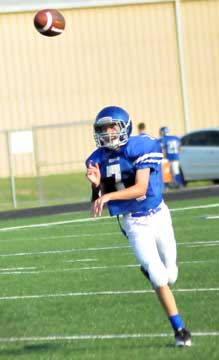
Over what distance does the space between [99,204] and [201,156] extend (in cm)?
2504

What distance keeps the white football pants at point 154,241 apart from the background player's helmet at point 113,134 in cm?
56

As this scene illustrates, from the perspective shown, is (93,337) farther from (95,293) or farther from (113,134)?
(95,293)

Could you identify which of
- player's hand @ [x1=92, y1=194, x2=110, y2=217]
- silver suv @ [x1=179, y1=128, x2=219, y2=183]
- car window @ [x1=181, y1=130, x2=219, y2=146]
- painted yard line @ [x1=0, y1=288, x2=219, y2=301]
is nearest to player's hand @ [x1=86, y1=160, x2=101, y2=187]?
player's hand @ [x1=92, y1=194, x2=110, y2=217]

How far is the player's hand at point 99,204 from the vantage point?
340 inches

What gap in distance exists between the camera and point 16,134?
3297cm

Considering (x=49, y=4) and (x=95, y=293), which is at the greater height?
(x=49, y=4)

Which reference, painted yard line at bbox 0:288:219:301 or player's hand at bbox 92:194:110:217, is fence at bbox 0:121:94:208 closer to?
painted yard line at bbox 0:288:219:301

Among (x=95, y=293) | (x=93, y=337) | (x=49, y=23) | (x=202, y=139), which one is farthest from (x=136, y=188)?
(x=202, y=139)

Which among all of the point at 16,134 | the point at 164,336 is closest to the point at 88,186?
the point at 16,134

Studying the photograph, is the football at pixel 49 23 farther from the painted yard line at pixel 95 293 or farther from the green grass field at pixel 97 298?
the painted yard line at pixel 95 293

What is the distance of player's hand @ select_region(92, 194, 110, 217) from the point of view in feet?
28.3

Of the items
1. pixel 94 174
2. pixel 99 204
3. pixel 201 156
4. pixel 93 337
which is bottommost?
pixel 201 156

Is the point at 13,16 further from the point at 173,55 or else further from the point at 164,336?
the point at 164,336

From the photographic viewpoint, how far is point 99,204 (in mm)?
8641
